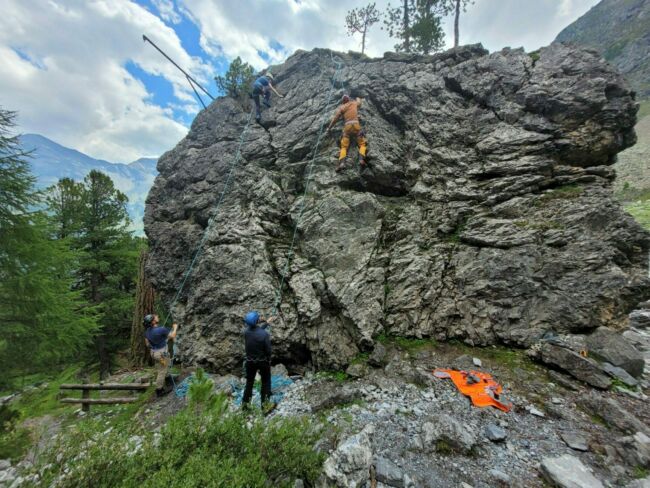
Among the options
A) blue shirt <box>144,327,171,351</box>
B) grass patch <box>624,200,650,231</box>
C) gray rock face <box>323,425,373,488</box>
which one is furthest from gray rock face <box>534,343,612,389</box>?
grass patch <box>624,200,650,231</box>

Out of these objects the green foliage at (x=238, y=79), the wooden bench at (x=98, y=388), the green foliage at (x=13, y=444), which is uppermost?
the green foliage at (x=238, y=79)

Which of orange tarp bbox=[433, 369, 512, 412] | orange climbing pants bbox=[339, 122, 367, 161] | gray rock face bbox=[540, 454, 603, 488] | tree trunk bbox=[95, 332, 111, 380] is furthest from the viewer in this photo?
tree trunk bbox=[95, 332, 111, 380]

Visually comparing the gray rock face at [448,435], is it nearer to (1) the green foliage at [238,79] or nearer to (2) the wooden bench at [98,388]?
(2) the wooden bench at [98,388]

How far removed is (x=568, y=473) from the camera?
4.04m

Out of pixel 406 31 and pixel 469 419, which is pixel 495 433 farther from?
pixel 406 31

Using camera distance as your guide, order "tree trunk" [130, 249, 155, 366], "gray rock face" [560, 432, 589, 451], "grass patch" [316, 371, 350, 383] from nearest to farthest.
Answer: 1. "gray rock face" [560, 432, 589, 451]
2. "grass patch" [316, 371, 350, 383]
3. "tree trunk" [130, 249, 155, 366]

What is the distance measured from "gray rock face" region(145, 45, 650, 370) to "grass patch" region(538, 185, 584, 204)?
2.8 inches

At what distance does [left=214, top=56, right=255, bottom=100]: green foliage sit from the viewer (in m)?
14.2

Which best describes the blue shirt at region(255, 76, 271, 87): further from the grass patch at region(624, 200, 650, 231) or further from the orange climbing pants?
the grass patch at region(624, 200, 650, 231)

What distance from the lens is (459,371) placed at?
667cm

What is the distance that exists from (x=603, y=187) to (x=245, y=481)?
38.4 ft

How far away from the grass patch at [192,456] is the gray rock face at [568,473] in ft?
11.8

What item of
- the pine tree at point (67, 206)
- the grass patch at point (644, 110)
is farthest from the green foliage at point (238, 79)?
the grass patch at point (644, 110)

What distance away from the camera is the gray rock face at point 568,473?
386 cm
